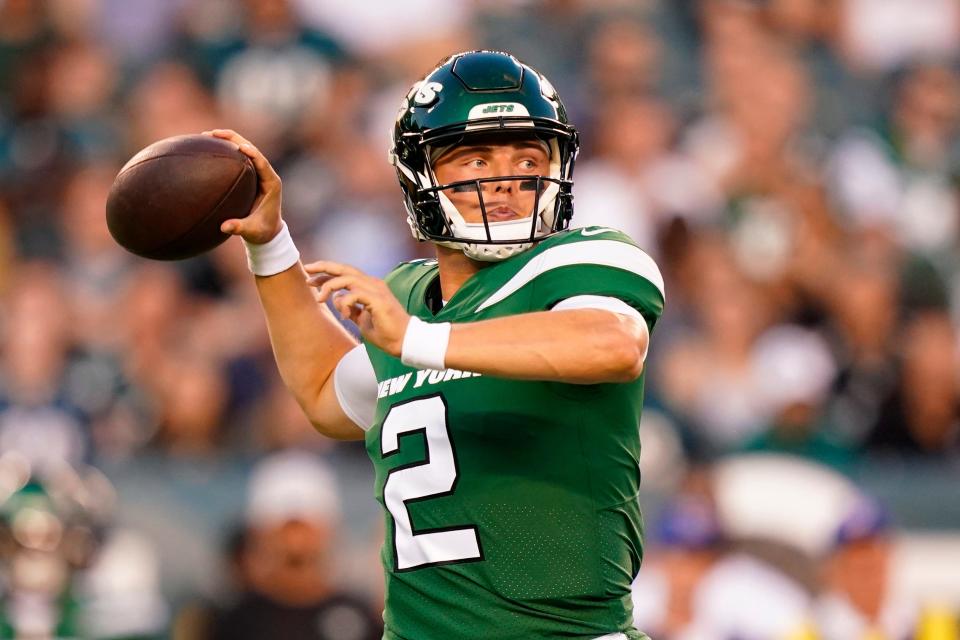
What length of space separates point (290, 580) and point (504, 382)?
3368mm

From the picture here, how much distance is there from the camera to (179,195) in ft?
11.1

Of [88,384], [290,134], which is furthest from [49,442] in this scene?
[290,134]

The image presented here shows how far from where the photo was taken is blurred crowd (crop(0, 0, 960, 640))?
20.4 feet

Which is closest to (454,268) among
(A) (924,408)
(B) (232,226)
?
(B) (232,226)

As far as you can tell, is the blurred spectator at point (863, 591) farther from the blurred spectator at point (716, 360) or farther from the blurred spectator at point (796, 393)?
the blurred spectator at point (716, 360)

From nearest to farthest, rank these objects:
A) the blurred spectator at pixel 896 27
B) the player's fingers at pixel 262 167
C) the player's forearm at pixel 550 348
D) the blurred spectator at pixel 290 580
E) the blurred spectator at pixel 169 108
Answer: the player's forearm at pixel 550 348
the player's fingers at pixel 262 167
the blurred spectator at pixel 290 580
the blurred spectator at pixel 169 108
the blurred spectator at pixel 896 27

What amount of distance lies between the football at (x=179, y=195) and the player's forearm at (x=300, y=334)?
0.29 meters

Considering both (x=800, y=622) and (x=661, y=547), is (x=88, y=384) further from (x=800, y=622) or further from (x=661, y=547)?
(x=800, y=622)

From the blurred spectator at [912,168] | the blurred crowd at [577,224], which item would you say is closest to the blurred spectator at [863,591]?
the blurred crowd at [577,224]

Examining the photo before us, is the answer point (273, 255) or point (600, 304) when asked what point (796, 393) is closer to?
point (273, 255)

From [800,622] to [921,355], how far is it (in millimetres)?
1722

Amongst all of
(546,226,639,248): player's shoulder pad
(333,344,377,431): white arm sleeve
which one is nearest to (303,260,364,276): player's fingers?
(546,226,639,248): player's shoulder pad

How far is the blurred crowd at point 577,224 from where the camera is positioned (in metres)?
6.21

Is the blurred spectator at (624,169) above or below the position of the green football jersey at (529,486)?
above
